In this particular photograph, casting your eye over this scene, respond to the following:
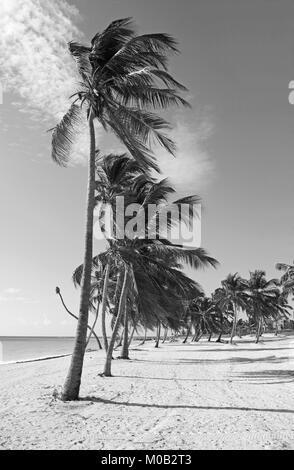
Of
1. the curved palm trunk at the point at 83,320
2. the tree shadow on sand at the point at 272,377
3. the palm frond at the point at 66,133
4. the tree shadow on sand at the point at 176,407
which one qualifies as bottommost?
the tree shadow on sand at the point at 272,377

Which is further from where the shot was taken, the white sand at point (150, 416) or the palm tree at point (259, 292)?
the palm tree at point (259, 292)

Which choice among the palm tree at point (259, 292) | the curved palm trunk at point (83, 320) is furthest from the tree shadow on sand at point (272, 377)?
the palm tree at point (259, 292)

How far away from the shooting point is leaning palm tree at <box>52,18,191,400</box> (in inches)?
376

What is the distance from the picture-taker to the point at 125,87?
32.1ft

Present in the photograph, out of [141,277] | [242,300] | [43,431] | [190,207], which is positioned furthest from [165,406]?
[242,300]

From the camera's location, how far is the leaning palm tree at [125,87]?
9539 mm

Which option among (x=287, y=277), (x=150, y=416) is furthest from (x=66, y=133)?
(x=287, y=277)

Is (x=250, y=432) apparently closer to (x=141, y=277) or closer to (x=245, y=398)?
(x=245, y=398)

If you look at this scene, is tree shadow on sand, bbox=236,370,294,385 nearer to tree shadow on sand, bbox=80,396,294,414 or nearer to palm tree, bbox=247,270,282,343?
tree shadow on sand, bbox=80,396,294,414

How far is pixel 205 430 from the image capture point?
20.1ft

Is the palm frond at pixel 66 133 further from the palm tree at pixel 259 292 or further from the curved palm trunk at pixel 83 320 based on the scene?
the palm tree at pixel 259 292

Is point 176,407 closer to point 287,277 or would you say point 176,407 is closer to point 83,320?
point 83,320

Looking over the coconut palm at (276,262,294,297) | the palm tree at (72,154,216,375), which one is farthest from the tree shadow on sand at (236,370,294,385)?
the coconut palm at (276,262,294,297)
